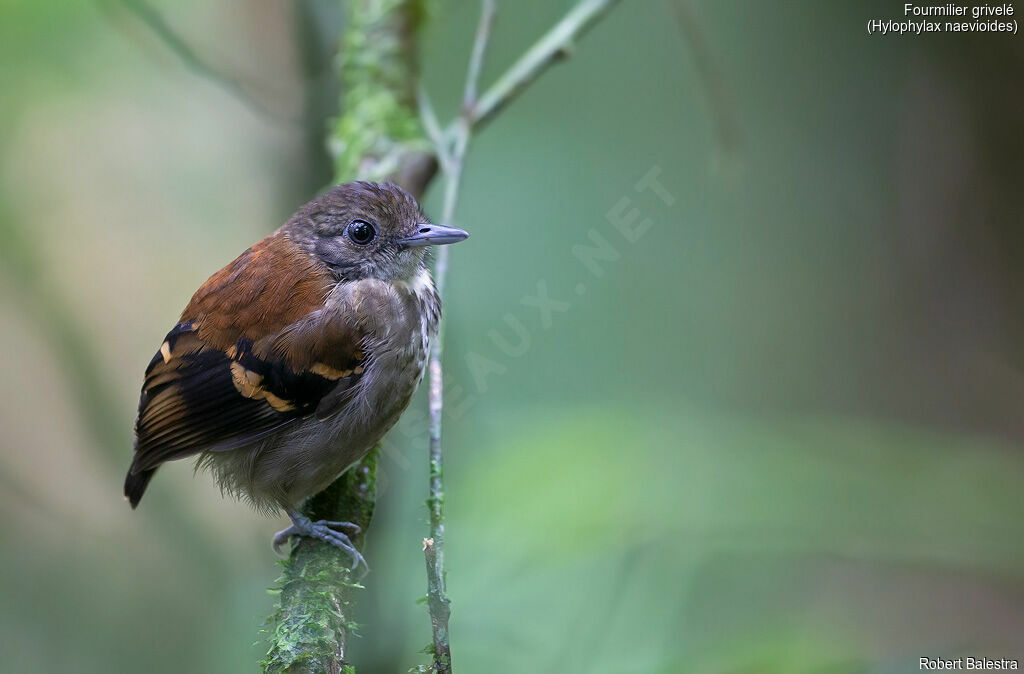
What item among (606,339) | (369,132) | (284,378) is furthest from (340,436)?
(606,339)

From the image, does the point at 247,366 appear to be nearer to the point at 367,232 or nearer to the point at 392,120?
the point at 367,232

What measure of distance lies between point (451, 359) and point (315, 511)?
4.03 feet

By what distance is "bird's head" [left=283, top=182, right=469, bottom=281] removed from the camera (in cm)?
257

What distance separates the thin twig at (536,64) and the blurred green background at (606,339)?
417mm

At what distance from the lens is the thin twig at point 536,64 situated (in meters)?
2.97

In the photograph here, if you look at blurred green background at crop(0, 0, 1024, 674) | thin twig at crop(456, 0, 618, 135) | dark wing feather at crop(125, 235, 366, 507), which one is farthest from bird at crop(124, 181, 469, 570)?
thin twig at crop(456, 0, 618, 135)

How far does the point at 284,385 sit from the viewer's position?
2.36m

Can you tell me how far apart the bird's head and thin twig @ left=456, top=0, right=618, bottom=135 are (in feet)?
1.69

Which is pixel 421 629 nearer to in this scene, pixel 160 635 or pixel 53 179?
pixel 160 635

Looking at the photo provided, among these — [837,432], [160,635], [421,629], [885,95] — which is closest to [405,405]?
[421,629]

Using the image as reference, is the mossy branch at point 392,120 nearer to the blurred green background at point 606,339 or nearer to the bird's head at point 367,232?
the bird's head at point 367,232

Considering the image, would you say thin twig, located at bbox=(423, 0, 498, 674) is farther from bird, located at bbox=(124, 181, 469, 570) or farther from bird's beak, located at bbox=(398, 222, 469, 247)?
bird, located at bbox=(124, 181, 469, 570)

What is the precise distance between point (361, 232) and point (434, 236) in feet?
0.72

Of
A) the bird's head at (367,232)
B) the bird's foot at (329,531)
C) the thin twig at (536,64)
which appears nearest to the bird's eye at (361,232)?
the bird's head at (367,232)
